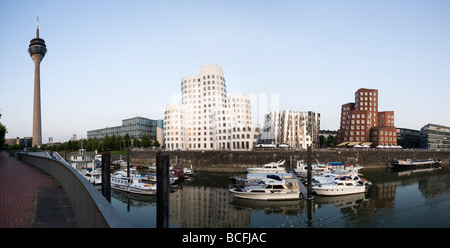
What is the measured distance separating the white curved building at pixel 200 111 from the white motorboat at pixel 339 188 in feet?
252

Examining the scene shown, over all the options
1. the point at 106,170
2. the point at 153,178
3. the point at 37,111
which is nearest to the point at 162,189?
the point at 106,170

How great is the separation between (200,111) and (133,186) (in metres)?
86.5

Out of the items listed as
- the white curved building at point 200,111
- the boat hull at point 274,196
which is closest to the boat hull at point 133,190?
the boat hull at point 274,196

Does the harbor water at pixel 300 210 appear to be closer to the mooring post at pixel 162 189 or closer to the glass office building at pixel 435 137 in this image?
the mooring post at pixel 162 189

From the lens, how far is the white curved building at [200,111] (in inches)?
4968

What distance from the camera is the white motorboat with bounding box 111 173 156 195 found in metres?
43.9

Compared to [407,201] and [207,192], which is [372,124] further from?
[207,192]

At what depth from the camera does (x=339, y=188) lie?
43062 millimetres

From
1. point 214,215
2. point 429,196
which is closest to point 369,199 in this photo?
point 429,196

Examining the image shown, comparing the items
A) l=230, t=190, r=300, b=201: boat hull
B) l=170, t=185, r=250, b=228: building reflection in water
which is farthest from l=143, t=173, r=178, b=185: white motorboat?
l=230, t=190, r=300, b=201: boat hull

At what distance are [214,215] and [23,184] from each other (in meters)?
19.7

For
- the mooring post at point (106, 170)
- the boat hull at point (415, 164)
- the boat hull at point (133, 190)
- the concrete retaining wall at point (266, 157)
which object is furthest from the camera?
the boat hull at point (415, 164)

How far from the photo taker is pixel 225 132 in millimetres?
114938

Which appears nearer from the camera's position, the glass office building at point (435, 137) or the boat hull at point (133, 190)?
the boat hull at point (133, 190)
